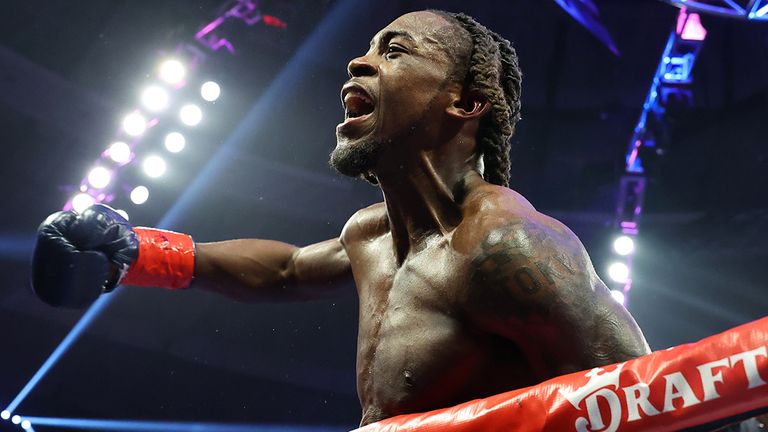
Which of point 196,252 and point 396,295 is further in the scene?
point 196,252

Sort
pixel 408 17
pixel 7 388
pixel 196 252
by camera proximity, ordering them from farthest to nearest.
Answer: pixel 7 388
pixel 196 252
pixel 408 17

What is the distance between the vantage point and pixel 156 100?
473cm

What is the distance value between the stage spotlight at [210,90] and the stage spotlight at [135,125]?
409 mm

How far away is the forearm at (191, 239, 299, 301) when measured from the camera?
83.0 inches

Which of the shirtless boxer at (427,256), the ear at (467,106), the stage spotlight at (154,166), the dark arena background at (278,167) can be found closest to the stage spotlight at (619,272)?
the dark arena background at (278,167)

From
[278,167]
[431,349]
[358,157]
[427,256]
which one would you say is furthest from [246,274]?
[278,167]

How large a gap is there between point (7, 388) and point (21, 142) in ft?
5.38

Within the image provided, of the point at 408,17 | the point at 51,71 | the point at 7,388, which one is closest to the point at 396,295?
the point at 408,17

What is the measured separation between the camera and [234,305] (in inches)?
239

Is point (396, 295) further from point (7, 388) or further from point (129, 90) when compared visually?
point (7, 388)

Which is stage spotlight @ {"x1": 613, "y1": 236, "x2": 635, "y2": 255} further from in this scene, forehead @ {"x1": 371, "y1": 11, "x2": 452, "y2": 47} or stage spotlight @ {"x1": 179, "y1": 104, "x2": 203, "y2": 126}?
forehead @ {"x1": 371, "y1": 11, "x2": 452, "y2": 47}

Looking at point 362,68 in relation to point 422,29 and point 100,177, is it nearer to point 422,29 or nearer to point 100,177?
point 422,29

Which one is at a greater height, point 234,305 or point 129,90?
point 129,90

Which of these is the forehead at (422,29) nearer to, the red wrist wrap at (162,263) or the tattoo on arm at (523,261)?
the tattoo on arm at (523,261)
